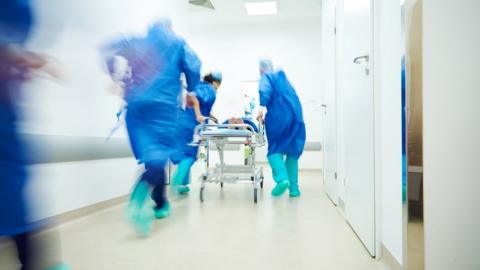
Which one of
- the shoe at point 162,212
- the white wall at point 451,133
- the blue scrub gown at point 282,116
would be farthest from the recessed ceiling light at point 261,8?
the white wall at point 451,133

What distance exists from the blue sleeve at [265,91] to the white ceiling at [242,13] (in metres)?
2.77

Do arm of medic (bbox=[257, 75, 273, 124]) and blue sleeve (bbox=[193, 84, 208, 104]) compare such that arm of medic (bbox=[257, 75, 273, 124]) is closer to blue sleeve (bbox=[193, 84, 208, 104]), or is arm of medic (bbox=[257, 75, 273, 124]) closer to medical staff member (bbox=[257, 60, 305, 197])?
medical staff member (bbox=[257, 60, 305, 197])

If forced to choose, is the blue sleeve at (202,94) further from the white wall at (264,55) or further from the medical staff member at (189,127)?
the white wall at (264,55)

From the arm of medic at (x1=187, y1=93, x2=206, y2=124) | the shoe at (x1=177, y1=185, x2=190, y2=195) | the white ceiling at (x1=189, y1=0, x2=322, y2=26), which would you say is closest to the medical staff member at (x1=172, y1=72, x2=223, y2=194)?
the shoe at (x1=177, y1=185, x2=190, y2=195)

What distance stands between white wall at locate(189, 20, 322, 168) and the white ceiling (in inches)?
6.6

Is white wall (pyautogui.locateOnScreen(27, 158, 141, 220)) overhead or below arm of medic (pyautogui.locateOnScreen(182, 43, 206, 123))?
below

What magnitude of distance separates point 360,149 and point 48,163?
1947 millimetres

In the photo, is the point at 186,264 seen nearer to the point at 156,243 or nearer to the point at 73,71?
the point at 156,243

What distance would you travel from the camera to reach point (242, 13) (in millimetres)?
5852

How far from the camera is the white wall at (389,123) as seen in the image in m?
1.24

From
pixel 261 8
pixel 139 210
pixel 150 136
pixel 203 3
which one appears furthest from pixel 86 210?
pixel 261 8

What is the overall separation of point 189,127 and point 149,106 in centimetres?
144

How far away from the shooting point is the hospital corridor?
0.95 m

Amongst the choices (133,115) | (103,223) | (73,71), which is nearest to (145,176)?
(133,115)
